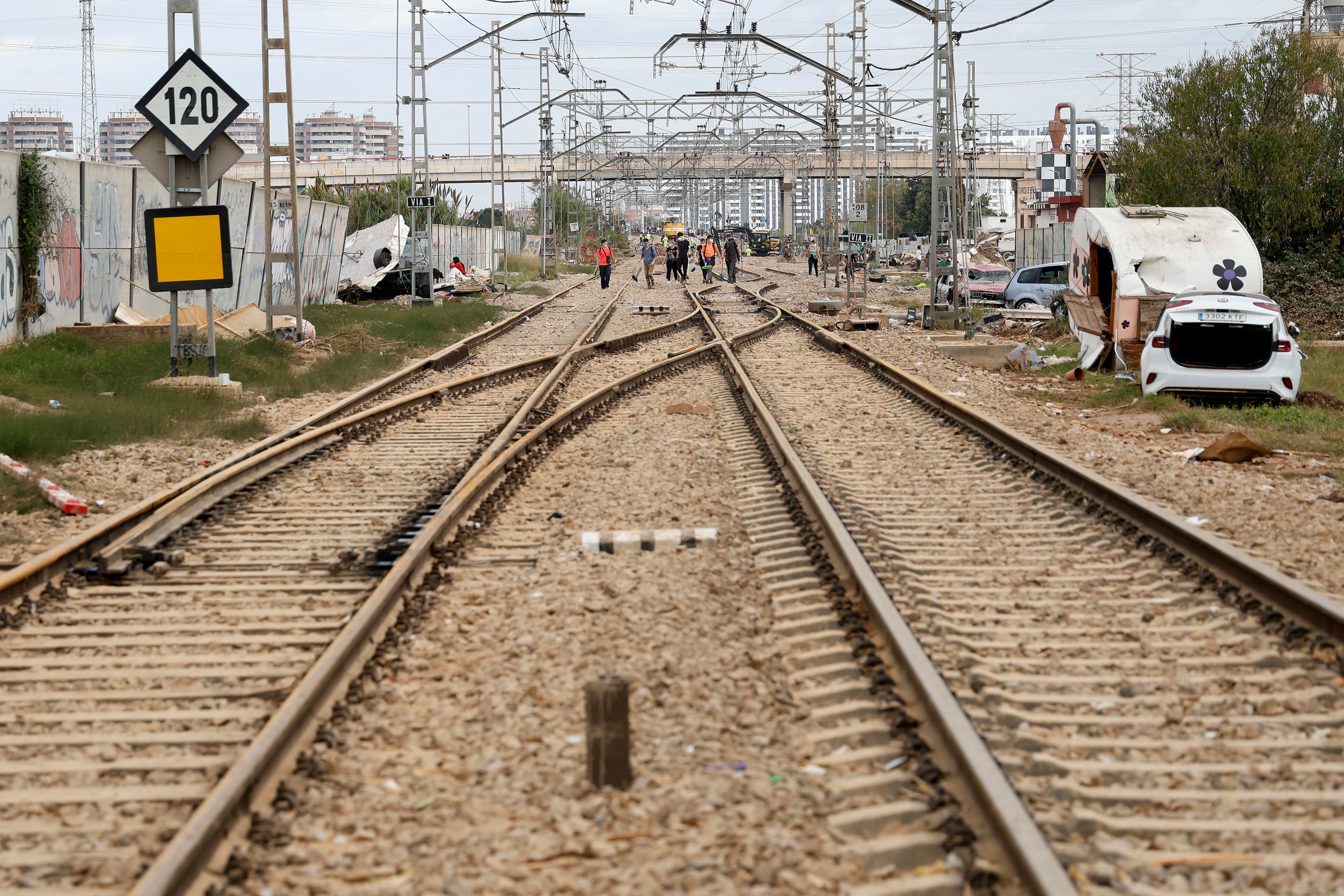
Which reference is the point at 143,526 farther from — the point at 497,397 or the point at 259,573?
the point at 497,397

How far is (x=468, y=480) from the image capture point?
1045 cm

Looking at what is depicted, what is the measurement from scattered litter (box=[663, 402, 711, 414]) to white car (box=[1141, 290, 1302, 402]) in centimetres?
544

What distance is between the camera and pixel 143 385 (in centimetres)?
1678

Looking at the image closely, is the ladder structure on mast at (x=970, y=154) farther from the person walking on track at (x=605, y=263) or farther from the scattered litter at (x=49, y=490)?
the scattered litter at (x=49, y=490)

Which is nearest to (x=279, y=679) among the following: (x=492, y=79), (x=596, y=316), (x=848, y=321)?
(x=848, y=321)

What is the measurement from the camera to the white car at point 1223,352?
15539 millimetres

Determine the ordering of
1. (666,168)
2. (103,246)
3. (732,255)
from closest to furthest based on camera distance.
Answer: (103,246), (732,255), (666,168)

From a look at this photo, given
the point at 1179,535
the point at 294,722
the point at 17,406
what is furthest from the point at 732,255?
the point at 294,722

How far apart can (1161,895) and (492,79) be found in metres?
53.5

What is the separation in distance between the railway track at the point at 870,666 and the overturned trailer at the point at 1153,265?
7965 mm

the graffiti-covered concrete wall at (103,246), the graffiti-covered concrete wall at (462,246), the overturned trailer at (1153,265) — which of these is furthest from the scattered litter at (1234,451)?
the graffiti-covered concrete wall at (462,246)

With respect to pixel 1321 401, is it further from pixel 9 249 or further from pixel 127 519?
pixel 9 249

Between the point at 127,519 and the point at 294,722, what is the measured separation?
4536 mm

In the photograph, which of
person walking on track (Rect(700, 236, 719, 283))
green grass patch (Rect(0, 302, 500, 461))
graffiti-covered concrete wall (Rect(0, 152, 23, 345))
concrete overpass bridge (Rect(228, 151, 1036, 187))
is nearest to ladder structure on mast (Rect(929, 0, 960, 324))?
green grass patch (Rect(0, 302, 500, 461))
